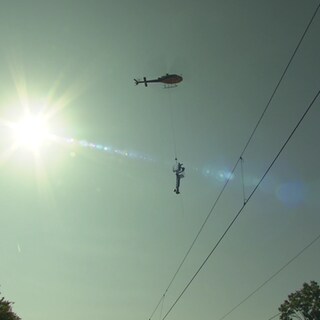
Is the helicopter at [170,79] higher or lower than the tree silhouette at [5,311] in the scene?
higher

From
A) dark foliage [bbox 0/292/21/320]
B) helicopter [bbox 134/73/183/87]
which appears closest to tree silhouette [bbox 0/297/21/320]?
dark foliage [bbox 0/292/21/320]

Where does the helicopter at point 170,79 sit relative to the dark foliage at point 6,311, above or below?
above

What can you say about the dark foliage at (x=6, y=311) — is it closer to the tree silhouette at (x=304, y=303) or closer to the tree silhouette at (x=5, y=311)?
the tree silhouette at (x=5, y=311)

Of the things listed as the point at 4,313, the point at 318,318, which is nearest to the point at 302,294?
the point at 318,318

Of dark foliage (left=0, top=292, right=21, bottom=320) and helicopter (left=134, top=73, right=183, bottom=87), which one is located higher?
helicopter (left=134, top=73, right=183, bottom=87)

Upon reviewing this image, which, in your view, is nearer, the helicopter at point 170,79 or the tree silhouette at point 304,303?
the helicopter at point 170,79

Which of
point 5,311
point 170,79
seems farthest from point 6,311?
point 170,79

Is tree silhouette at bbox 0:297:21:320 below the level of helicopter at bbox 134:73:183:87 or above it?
below

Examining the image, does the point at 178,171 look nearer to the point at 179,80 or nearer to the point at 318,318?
the point at 179,80

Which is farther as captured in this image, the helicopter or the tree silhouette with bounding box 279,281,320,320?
the tree silhouette with bounding box 279,281,320,320

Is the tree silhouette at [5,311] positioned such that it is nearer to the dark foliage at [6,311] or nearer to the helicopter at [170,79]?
the dark foliage at [6,311]

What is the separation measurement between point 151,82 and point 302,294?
41729mm

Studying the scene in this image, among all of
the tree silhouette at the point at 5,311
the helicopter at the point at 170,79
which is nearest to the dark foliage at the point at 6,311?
the tree silhouette at the point at 5,311

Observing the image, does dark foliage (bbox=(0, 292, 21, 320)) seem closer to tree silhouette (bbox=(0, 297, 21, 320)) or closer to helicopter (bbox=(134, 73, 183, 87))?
tree silhouette (bbox=(0, 297, 21, 320))
